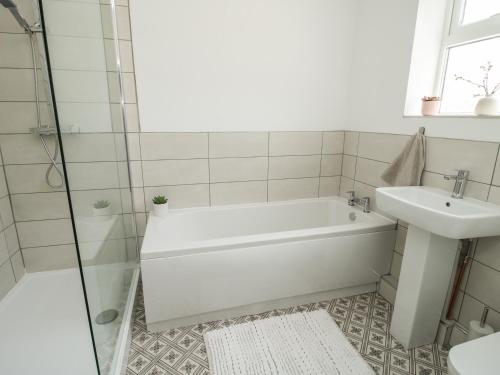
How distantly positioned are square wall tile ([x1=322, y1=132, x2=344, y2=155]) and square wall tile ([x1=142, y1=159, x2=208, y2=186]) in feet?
3.43

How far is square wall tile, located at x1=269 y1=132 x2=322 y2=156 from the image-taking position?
89.7 inches

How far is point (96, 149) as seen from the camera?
1229mm

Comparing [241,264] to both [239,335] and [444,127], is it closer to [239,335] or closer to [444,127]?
[239,335]

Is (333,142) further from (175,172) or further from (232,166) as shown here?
(175,172)

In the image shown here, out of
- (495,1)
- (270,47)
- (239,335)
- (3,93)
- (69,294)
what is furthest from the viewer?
(270,47)

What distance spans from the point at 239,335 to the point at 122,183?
118cm

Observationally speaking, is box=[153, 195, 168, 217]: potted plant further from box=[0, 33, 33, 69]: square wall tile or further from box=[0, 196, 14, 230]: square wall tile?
box=[0, 33, 33, 69]: square wall tile

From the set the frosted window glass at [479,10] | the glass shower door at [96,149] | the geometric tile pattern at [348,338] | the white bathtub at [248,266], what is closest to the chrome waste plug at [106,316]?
the glass shower door at [96,149]

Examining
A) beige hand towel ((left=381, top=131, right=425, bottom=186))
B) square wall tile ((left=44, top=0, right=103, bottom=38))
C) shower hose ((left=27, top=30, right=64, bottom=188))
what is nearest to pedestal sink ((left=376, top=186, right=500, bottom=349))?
beige hand towel ((left=381, top=131, right=425, bottom=186))

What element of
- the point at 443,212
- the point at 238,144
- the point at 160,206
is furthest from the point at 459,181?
the point at 160,206

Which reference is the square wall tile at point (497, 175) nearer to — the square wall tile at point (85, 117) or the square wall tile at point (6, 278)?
the square wall tile at point (85, 117)

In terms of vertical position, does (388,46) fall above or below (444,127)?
above

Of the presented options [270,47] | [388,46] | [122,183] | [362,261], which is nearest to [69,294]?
[122,183]

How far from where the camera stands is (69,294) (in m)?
1.89
